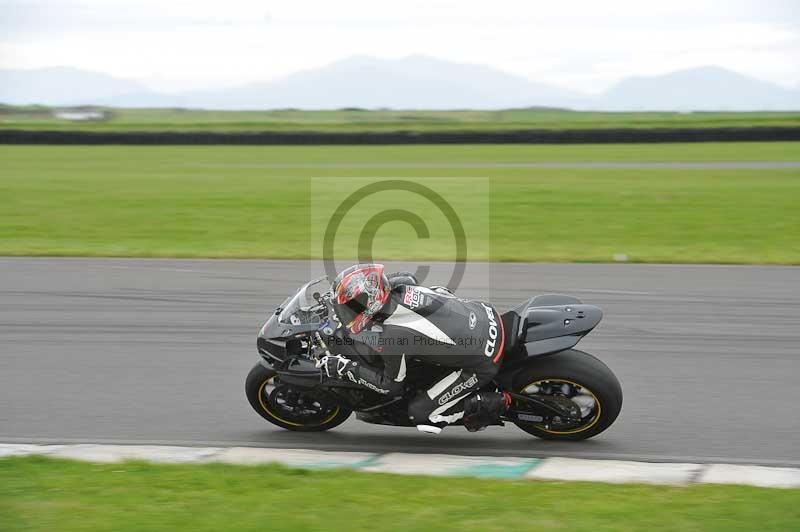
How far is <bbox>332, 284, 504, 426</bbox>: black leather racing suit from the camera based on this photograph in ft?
20.2

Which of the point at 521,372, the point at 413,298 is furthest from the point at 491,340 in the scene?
the point at 413,298

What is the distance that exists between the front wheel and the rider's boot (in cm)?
17

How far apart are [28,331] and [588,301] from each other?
646 cm

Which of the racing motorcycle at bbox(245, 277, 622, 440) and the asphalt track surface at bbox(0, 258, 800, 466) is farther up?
the racing motorcycle at bbox(245, 277, 622, 440)

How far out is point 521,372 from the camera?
6.43m

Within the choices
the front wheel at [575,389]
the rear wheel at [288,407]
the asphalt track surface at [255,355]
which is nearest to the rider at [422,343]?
the front wheel at [575,389]

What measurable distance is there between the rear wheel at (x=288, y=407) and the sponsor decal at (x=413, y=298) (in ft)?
3.49

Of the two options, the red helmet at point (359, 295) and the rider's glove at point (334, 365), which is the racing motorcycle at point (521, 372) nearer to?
the rider's glove at point (334, 365)

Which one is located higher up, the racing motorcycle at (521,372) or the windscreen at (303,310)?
the windscreen at (303,310)

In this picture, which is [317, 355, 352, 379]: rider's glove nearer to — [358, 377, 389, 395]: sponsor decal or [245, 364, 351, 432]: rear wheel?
[358, 377, 389, 395]: sponsor decal

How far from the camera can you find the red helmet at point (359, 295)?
6.08m

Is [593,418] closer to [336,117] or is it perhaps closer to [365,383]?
[365,383]

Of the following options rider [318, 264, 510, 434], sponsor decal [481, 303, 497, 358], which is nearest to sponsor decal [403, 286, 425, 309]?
rider [318, 264, 510, 434]

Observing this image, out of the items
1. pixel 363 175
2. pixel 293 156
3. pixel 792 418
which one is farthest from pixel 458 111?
pixel 792 418
